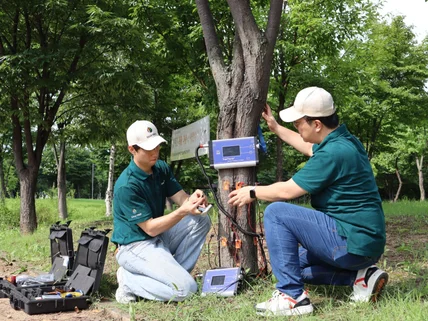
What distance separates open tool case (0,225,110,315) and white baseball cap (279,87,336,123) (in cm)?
201

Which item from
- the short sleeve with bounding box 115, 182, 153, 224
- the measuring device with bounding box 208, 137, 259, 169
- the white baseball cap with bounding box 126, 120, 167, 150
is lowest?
the short sleeve with bounding box 115, 182, 153, 224

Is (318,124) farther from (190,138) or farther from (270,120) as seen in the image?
(190,138)

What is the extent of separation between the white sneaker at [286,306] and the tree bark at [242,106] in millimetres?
1068

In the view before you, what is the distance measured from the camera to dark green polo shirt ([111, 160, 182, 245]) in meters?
4.25

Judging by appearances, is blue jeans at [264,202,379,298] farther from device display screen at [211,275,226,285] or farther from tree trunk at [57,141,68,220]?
tree trunk at [57,141,68,220]

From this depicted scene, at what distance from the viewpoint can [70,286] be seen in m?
4.71

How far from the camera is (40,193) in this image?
58531 millimetres

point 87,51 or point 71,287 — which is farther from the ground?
point 87,51

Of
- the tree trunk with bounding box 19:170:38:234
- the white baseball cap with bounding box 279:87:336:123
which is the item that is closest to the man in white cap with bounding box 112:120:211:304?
the white baseball cap with bounding box 279:87:336:123

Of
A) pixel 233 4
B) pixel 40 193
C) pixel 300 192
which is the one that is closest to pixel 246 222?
pixel 300 192

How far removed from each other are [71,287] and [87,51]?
7.35 m

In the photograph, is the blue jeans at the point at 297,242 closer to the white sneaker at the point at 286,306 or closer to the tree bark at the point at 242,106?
the white sneaker at the point at 286,306

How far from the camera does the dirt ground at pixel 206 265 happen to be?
4.12 meters

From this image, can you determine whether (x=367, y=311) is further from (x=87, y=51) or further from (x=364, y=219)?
(x=87, y=51)
